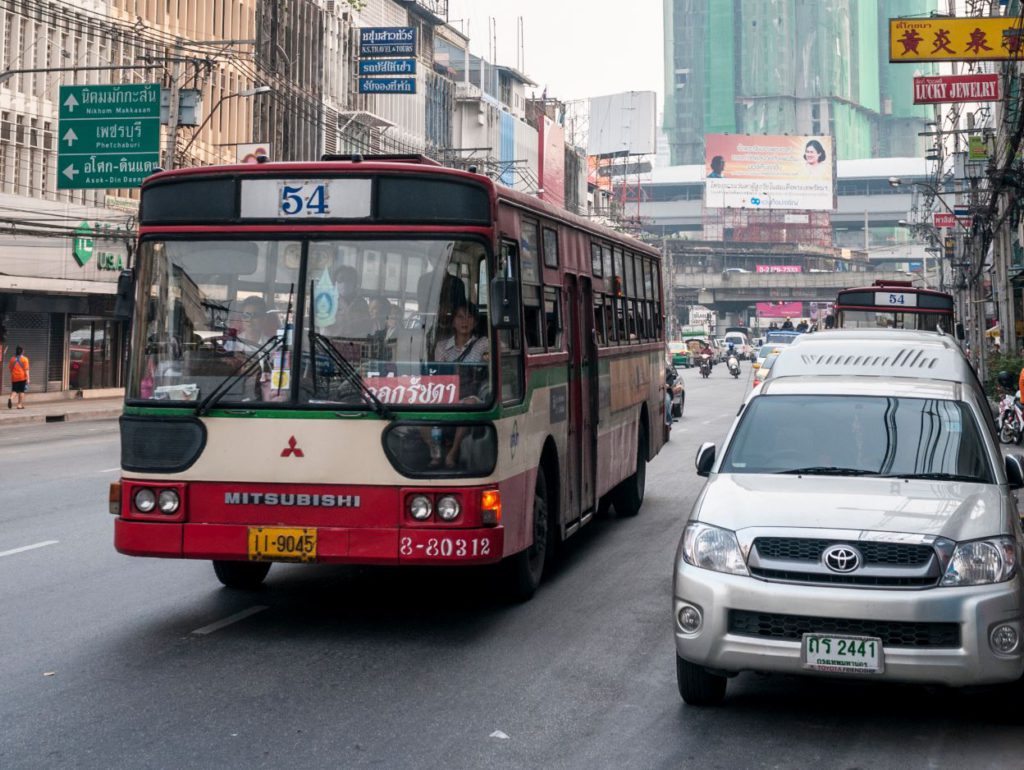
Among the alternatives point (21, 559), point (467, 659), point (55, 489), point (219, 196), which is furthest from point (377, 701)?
point (55, 489)

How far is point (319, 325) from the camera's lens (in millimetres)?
8312

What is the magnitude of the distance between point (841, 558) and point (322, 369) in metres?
3.41

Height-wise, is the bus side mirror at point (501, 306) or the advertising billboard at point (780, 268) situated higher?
the advertising billboard at point (780, 268)

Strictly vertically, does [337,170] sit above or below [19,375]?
above

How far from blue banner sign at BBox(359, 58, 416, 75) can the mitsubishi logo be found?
47.0 m

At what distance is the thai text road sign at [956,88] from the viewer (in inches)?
1074

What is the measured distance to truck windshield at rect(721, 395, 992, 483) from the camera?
7602mm

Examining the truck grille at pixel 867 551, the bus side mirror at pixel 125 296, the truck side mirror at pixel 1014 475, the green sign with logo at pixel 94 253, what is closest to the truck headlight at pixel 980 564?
the truck grille at pixel 867 551

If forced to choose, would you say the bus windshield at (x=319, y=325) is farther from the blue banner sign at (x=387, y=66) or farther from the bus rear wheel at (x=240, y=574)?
the blue banner sign at (x=387, y=66)

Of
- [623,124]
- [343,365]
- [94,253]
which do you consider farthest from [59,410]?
[623,124]

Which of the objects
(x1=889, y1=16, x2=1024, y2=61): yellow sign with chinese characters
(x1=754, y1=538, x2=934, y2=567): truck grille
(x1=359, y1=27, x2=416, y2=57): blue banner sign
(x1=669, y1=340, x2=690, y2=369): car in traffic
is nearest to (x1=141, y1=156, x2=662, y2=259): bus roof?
(x1=754, y1=538, x2=934, y2=567): truck grille

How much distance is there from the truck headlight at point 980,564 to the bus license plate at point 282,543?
12.2 ft

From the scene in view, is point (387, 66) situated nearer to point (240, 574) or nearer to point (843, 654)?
point (240, 574)

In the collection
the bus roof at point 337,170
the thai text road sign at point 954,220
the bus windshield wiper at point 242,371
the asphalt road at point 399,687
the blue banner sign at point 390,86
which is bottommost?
the asphalt road at point 399,687
